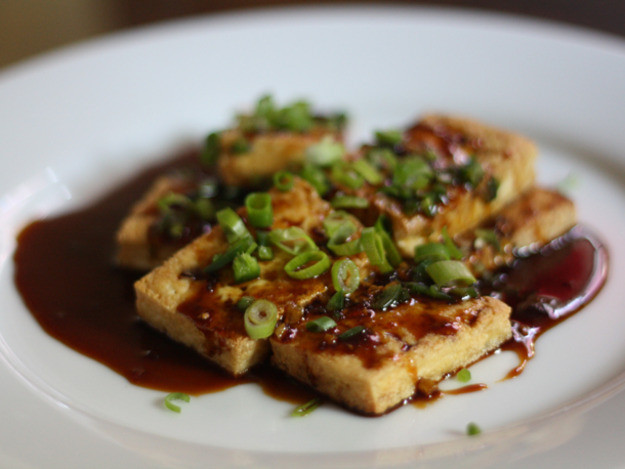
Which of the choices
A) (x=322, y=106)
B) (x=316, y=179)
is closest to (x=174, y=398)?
(x=316, y=179)

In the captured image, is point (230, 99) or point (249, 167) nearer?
point (249, 167)

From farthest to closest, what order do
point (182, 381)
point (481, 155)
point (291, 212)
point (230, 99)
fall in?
1. point (230, 99)
2. point (481, 155)
3. point (291, 212)
4. point (182, 381)

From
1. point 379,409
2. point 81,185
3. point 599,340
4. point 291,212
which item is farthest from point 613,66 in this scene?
point 81,185

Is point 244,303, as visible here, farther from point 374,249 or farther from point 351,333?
point 374,249

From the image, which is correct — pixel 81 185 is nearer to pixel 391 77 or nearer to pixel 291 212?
pixel 291 212

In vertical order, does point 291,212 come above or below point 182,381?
above

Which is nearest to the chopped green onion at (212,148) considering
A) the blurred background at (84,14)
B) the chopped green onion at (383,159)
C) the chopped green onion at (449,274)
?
the chopped green onion at (383,159)

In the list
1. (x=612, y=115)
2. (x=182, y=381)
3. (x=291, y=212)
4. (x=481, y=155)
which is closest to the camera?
(x=182, y=381)
